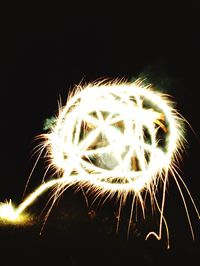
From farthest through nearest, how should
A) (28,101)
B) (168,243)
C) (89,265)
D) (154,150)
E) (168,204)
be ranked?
(28,101) < (168,204) < (168,243) < (154,150) < (89,265)

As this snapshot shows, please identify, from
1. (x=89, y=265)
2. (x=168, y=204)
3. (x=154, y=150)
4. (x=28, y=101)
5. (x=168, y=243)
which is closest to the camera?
(x=89, y=265)

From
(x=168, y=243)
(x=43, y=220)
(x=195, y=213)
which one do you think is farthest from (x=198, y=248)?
(x=43, y=220)

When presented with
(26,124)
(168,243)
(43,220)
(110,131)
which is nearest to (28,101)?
(26,124)

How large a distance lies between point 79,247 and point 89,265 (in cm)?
52

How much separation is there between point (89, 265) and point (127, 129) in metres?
1.84

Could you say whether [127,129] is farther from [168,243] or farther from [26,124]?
[26,124]

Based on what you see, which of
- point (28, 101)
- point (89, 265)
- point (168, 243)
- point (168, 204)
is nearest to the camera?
point (89, 265)

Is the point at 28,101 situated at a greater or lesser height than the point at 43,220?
greater

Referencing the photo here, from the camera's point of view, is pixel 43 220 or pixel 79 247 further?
pixel 43 220

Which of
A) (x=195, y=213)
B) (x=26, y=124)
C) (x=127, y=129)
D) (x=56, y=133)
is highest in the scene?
(x=26, y=124)

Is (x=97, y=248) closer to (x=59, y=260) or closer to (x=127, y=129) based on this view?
(x=59, y=260)

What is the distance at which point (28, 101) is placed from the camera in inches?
408

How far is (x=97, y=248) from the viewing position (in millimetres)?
5328

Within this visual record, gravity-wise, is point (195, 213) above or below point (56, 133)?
below
